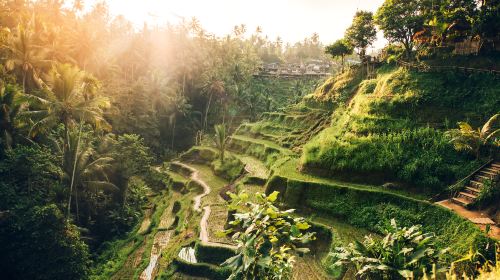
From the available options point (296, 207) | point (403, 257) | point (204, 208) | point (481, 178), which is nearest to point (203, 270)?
point (296, 207)

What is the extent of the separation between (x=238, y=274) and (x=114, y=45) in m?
47.5

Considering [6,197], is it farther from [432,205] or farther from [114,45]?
[114,45]

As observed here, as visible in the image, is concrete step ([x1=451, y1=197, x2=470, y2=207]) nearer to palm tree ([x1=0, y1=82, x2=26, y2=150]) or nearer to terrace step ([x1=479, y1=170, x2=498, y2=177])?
terrace step ([x1=479, y1=170, x2=498, y2=177])

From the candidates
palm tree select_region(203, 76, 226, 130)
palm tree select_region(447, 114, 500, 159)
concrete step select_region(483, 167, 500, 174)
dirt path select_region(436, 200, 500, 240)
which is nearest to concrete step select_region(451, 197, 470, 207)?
dirt path select_region(436, 200, 500, 240)

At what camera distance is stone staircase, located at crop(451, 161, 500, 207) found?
11.9 m

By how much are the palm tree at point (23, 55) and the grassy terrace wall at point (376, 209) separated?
61.8 feet

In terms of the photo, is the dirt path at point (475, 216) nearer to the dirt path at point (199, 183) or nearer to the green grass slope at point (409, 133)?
the green grass slope at point (409, 133)

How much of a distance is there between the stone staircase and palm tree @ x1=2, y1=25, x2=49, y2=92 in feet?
85.4

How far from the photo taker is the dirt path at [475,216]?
33.0ft

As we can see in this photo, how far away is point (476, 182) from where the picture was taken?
1233cm

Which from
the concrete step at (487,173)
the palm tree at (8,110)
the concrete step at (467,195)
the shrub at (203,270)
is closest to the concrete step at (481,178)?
the concrete step at (487,173)

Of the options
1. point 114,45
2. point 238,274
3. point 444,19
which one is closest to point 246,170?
point 444,19

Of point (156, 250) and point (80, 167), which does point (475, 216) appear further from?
point (80, 167)

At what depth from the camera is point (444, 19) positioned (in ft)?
61.0
